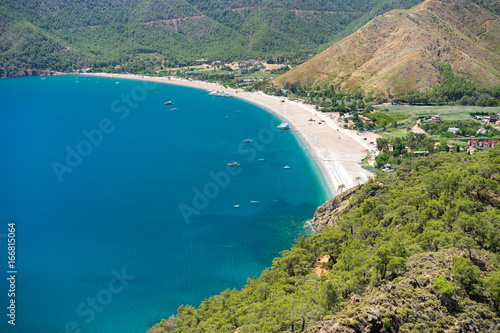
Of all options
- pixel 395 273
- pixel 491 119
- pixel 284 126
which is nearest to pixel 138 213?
pixel 395 273

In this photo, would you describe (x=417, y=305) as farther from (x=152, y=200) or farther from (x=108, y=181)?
(x=108, y=181)

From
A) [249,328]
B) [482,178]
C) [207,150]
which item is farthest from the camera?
[207,150]


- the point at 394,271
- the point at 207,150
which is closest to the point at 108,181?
the point at 207,150

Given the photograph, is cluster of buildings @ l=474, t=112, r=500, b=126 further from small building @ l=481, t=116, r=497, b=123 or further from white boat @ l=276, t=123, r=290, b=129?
white boat @ l=276, t=123, r=290, b=129

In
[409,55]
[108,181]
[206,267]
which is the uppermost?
[409,55]

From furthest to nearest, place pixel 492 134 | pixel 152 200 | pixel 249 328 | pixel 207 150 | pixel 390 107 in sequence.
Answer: pixel 390 107 → pixel 207 150 → pixel 492 134 → pixel 152 200 → pixel 249 328

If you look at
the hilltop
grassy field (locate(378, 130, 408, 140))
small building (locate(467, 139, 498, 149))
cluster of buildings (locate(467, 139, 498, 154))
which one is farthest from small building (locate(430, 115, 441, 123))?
the hilltop

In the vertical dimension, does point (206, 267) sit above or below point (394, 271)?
below

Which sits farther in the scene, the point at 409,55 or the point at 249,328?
the point at 409,55
